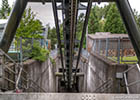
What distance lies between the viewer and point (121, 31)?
26.8 metres

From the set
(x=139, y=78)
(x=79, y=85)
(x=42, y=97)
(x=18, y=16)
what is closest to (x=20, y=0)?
(x=18, y=16)

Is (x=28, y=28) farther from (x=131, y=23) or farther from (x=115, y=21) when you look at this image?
(x=115, y=21)

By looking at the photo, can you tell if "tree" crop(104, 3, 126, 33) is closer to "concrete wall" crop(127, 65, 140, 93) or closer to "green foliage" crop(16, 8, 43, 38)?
"green foliage" crop(16, 8, 43, 38)

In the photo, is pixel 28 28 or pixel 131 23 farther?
pixel 28 28

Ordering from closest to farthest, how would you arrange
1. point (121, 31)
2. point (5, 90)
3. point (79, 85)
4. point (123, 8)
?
1. point (123, 8)
2. point (5, 90)
3. point (79, 85)
4. point (121, 31)

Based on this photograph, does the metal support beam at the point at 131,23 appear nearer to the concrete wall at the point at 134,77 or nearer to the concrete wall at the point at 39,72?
the concrete wall at the point at 134,77

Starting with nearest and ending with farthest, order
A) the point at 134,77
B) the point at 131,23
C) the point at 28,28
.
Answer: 1. the point at 131,23
2. the point at 134,77
3. the point at 28,28

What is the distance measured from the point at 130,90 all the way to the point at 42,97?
398cm

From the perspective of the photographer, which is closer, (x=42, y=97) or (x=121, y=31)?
(x=42, y=97)

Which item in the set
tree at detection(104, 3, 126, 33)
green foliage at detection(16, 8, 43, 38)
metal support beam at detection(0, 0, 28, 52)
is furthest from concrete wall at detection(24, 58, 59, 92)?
tree at detection(104, 3, 126, 33)

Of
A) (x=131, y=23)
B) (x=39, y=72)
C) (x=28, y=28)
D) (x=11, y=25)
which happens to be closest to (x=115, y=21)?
(x=28, y=28)

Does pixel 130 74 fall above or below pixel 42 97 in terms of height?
below

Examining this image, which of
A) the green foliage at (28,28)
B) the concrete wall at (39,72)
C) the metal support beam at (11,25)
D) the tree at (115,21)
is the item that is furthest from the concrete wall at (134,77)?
the tree at (115,21)

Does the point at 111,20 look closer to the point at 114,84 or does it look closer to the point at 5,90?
the point at 114,84
